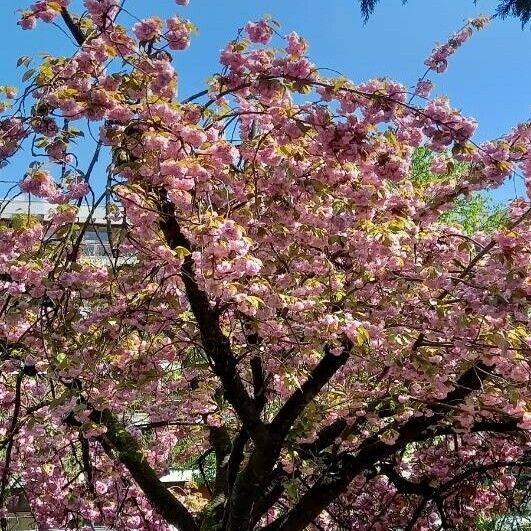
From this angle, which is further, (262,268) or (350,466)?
(350,466)

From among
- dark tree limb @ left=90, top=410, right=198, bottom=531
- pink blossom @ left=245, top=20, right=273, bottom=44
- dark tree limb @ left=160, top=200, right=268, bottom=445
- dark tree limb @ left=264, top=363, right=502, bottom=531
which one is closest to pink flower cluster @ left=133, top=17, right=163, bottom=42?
pink blossom @ left=245, top=20, right=273, bottom=44

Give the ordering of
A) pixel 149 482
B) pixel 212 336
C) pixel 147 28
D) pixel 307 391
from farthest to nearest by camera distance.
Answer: pixel 149 482
pixel 307 391
pixel 212 336
pixel 147 28

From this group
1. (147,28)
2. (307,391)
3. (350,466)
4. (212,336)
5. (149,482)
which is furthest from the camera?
(149,482)

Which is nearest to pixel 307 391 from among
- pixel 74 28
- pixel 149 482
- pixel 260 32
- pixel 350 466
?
pixel 350 466

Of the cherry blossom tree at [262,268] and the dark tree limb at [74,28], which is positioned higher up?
the dark tree limb at [74,28]

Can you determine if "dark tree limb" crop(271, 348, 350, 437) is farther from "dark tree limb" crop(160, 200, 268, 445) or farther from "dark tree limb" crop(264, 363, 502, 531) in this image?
"dark tree limb" crop(264, 363, 502, 531)

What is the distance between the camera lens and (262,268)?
13.4 feet

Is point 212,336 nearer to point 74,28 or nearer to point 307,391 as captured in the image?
point 307,391

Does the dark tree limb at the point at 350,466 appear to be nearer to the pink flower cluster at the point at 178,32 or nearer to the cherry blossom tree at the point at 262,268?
the cherry blossom tree at the point at 262,268

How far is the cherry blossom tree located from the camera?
3.25 metres

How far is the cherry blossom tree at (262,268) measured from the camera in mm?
3254

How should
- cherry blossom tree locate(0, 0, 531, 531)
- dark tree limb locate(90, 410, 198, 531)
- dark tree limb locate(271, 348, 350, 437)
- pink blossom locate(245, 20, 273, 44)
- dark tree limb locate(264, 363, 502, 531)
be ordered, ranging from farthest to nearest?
1. dark tree limb locate(90, 410, 198, 531)
2. dark tree limb locate(264, 363, 502, 531)
3. dark tree limb locate(271, 348, 350, 437)
4. pink blossom locate(245, 20, 273, 44)
5. cherry blossom tree locate(0, 0, 531, 531)

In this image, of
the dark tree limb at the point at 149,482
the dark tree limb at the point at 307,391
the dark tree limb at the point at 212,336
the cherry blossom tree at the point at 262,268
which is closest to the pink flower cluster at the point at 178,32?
the cherry blossom tree at the point at 262,268

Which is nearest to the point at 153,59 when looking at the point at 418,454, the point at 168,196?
the point at 168,196
